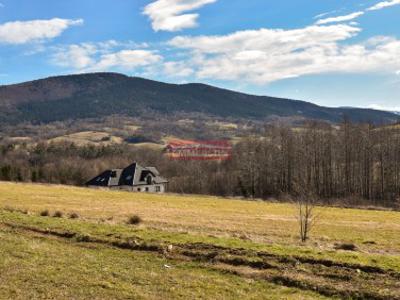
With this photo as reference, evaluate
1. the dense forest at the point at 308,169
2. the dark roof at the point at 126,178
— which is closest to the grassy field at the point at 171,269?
the dense forest at the point at 308,169

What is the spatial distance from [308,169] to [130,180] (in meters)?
38.3

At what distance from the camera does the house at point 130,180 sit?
9412 cm

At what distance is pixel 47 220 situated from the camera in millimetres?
24656

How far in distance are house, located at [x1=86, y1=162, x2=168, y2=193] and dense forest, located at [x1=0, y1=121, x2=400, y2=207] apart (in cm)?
977

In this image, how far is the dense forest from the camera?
274 ft

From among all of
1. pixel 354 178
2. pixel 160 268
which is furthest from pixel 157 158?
pixel 160 268

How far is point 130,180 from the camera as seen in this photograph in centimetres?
9500

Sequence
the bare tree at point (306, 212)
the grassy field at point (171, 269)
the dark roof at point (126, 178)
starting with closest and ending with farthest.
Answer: the grassy field at point (171, 269) < the bare tree at point (306, 212) < the dark roof at point (126, 178)

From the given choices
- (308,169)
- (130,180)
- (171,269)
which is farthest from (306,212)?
(130,180)

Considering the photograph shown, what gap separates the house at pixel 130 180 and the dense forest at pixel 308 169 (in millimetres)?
9767

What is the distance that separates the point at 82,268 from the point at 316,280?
24.5 ft

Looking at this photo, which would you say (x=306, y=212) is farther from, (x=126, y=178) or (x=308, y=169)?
(x=126, y=178)

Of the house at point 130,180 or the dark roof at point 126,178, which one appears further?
the dark roof at point 126,178

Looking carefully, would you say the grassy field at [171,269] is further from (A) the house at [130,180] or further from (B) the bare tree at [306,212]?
(A) the house at [130,180]
